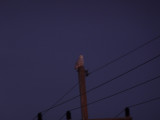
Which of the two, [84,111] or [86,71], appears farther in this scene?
[86,71]

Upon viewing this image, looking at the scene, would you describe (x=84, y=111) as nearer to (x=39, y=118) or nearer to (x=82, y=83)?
(x=82, y=83)

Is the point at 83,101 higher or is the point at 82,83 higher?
the point at 82,83

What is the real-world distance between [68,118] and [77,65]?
2.05 m

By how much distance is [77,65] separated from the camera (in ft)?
30.0

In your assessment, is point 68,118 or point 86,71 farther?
point 86,71

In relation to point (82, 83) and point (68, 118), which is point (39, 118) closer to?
point (68, 118)

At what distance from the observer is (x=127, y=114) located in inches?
491

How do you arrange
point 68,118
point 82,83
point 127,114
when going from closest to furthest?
point 68,118
point 82,83
point 127,114

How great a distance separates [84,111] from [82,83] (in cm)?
104

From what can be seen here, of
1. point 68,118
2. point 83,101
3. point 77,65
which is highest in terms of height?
point 77,65

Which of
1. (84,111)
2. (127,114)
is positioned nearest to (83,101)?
(84,111)

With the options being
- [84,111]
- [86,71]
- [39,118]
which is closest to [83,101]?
[84,111]

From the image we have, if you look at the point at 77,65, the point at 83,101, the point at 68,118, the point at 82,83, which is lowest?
the point at 68,118

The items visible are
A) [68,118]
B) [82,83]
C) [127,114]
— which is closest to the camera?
[68,118]
